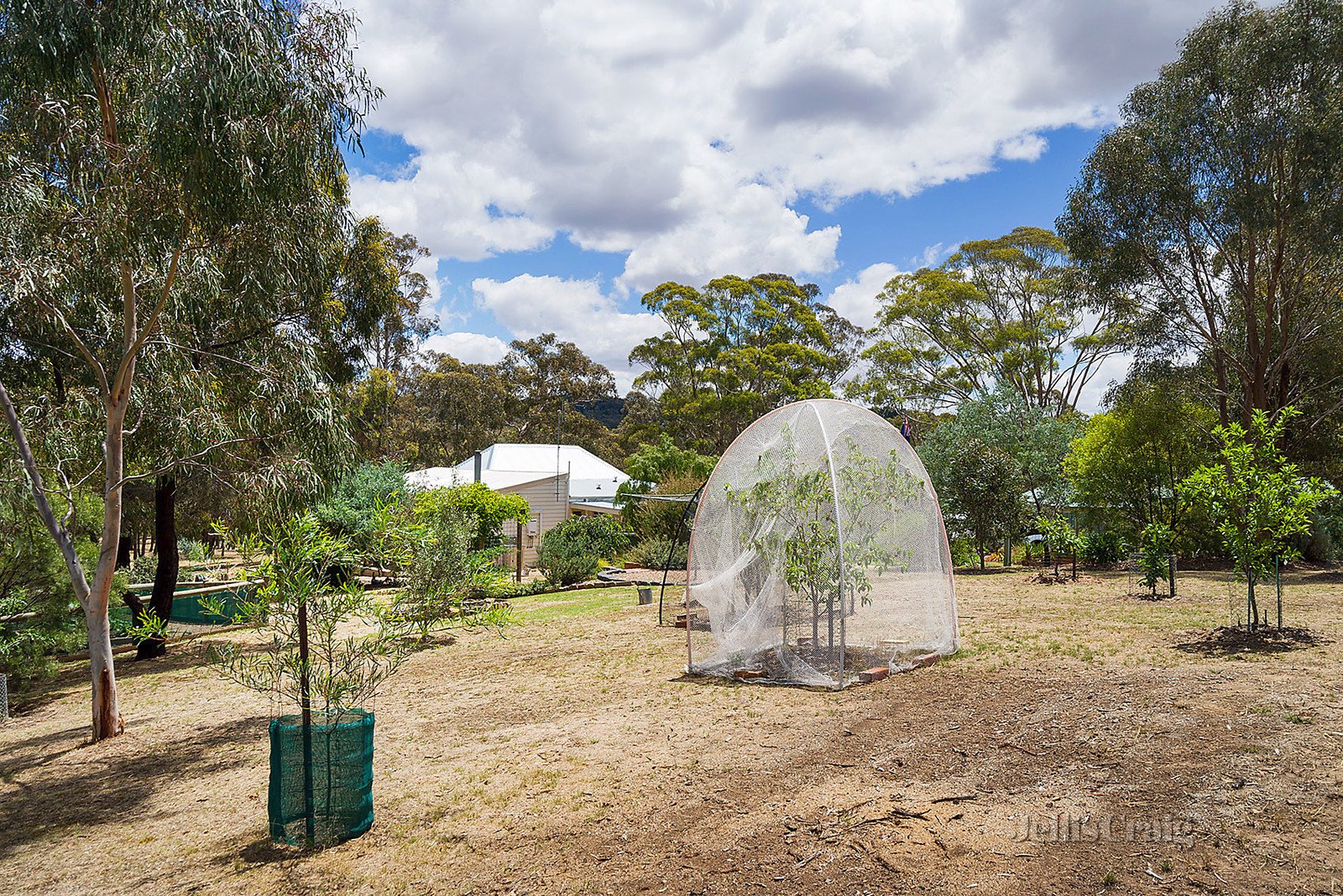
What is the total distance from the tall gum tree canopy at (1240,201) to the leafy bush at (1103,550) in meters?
4.06

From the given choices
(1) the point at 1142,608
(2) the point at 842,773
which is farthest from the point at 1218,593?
(2) the point at 842,773

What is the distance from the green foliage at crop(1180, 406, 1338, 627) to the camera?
8117 millimetres

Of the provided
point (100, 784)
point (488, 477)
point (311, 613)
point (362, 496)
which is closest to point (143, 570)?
point (362, 496)

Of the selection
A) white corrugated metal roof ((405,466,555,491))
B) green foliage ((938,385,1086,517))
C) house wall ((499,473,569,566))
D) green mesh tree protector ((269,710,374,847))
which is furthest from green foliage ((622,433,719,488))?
green mesh tree protector ((269,710,374,847))

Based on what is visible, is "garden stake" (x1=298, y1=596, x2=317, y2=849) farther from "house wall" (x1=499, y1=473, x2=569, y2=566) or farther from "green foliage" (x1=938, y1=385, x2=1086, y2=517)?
"house wall" (x1=499, y1=473, x2=569, y2=566)

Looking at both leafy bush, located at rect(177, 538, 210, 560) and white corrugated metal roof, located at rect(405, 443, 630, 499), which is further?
white corrugated metal roof, located at rect(405, 443, 630, 499)

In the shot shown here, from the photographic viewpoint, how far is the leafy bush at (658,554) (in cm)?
2112

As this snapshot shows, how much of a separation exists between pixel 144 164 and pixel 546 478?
2403cm

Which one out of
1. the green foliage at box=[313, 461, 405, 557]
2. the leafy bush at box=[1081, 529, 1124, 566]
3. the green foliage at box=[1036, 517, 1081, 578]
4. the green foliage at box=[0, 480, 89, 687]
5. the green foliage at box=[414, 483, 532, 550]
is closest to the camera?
the green foliage at box=[0, 480, 89, 687]

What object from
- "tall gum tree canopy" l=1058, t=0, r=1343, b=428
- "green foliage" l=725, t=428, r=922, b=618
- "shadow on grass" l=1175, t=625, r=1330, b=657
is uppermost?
"tall gum tree canopy" l=1058, t=0, r=1343, b=428

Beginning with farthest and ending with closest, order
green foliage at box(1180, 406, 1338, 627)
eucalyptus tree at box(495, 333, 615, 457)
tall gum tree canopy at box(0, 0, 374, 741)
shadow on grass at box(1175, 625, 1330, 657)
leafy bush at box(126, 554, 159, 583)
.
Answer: eucalyptus tree at box(495, 333, 615, 457)
leafy bush at box(126, 554, 159, 583)
green foliage at box(1180, 406, 1338, 627)
shadow on grass at box(1175, 625, 1330, 657)
tall gum tree canopy at box(0, 0, 374, 741)

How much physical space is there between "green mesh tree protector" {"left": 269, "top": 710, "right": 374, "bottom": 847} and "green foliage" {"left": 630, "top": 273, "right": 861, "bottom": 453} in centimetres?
3202

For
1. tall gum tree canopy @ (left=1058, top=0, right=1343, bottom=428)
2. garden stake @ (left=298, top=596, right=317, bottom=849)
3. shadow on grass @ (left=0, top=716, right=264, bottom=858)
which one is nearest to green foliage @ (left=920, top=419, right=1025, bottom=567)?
tall gum tree canopy @ (left=1058, top=0, right=1343, bottom=428)

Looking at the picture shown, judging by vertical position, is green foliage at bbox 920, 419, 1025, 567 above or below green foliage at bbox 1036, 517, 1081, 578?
above
